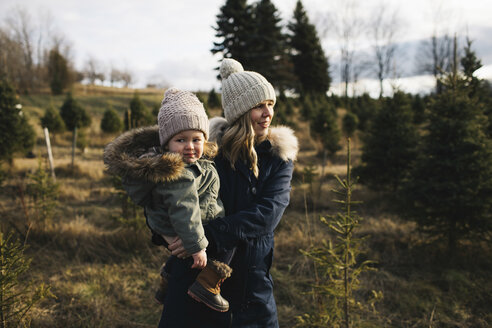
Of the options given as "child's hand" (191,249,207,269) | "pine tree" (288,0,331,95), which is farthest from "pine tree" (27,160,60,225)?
"pine tree" (288,0,331,95)

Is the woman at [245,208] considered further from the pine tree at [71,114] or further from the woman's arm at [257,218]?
the pine tree at [71,114]

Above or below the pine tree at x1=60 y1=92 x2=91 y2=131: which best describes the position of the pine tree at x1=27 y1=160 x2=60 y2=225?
below

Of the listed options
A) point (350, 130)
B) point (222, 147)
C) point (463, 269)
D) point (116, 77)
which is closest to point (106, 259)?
point (222, 147)

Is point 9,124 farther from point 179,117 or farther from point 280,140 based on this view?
point 280,140

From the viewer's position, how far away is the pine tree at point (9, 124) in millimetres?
9953

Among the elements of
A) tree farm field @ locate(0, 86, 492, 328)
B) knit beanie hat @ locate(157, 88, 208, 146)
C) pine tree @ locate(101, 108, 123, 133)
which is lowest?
tree farm field @ locate(0, 86, 492, 328)

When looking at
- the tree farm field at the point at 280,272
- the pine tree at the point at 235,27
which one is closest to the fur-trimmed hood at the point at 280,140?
the tree farm field at the point at 280,272

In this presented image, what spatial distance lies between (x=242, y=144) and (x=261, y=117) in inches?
9.0

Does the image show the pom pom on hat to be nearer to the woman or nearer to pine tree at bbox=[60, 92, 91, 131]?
the woman

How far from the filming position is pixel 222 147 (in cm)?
186

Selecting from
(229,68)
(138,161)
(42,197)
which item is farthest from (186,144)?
(42,197)

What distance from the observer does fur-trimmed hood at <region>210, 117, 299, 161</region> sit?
183 centimetres

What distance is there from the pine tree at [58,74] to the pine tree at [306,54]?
2731 centimetres

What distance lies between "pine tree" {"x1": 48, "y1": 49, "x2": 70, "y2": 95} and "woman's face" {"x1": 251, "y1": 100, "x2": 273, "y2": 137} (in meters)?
40.4
